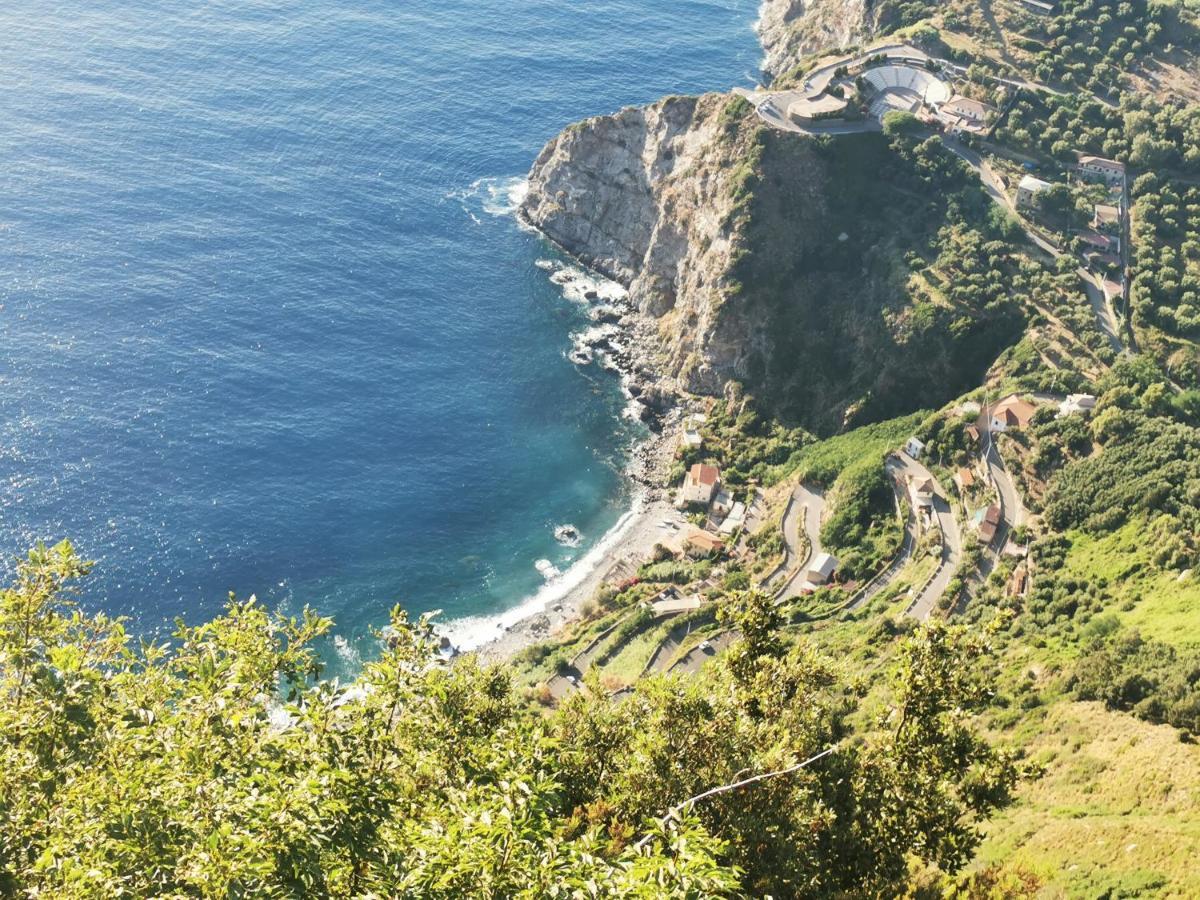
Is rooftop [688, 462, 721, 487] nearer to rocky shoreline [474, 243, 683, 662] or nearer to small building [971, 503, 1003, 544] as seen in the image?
rocky shoreline [474, 243, 683, 662]

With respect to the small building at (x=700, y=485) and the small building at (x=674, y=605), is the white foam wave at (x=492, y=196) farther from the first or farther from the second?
the small building at (x=674, y=605)

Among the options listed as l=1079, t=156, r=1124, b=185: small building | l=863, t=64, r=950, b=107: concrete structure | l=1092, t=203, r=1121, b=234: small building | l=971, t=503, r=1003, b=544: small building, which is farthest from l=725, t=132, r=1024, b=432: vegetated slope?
l=971, t=503, r=1003, b=544: small building

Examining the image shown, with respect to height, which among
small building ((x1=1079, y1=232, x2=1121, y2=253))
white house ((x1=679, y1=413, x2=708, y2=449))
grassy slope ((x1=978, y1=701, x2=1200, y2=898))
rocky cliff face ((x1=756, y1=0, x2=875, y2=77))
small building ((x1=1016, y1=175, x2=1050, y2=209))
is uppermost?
rocky cliff face ((x1=756, y1=0, x2=875, y2=77))

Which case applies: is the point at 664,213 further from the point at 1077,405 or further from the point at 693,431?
the point at 1077,405

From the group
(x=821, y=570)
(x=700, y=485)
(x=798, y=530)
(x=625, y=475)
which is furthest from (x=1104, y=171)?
(x=625, y=475)

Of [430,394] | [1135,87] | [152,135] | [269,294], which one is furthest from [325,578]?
[1135,87]

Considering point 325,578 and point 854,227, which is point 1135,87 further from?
point 325,578

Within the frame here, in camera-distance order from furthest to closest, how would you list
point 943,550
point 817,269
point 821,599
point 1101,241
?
point 817,269
point 1101,241
point 821,599
point 943,550
